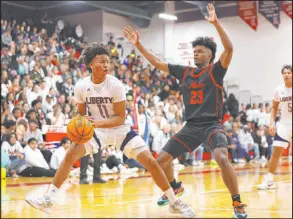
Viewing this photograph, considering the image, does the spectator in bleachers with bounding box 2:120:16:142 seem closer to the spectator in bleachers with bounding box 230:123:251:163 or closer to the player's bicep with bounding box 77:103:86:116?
the player's bicep with bounding box 77:103:86:116

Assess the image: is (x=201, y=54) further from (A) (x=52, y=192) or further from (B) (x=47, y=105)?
(B) (x=47, y=105)

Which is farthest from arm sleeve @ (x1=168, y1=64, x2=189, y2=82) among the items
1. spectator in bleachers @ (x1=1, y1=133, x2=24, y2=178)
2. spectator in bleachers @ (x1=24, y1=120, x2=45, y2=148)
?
spectator in bleachers @ (x1=24, y1=120, x2=45, y2=148)

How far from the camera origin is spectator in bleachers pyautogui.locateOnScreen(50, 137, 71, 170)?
13.5 metres

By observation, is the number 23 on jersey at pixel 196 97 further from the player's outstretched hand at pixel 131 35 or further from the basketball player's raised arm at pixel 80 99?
the basketball player's raised arm at pixel 80 99

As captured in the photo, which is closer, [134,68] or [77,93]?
[77,93]

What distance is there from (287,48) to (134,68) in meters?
8.14

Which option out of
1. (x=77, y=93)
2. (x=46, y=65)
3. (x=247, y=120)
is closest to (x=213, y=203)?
(x=77, y=93)

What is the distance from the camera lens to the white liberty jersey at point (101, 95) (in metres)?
6.48

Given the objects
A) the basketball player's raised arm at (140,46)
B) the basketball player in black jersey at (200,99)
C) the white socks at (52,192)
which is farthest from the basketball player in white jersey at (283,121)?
the white socks at (52,192)

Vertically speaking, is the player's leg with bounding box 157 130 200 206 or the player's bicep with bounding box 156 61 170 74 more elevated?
the player's bicep with bounding box 156 61 170 74

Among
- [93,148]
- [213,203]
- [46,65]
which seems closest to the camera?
[93,148]

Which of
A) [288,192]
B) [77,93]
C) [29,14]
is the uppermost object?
[29,14]

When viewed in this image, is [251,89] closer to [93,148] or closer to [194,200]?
[194,200]

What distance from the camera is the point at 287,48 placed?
27094 mm
